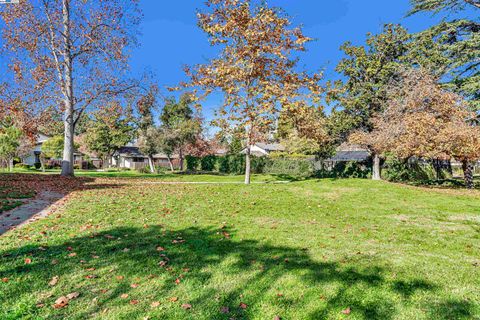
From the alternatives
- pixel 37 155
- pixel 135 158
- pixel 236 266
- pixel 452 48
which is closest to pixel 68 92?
pixel 236 266

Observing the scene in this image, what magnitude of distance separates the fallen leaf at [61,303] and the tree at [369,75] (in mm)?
18900

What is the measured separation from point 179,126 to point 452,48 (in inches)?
1051

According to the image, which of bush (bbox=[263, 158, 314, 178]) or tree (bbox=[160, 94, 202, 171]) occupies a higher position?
tree (bbox=[160, 94, 202, 171])

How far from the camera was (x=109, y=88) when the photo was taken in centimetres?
1778

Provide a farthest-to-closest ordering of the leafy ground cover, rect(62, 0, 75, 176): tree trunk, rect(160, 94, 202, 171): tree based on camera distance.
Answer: rect(160, 94, 202, 171): tree → rect(62, 0, 75, 176): tree trunk → the leafy ground cover

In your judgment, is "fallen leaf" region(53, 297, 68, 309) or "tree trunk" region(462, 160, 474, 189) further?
"tree trunk" region(462, 160, 474, 189)

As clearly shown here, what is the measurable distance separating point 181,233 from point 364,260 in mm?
3317

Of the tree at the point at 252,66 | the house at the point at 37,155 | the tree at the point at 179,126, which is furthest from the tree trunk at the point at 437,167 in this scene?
the house at the point at 37,155

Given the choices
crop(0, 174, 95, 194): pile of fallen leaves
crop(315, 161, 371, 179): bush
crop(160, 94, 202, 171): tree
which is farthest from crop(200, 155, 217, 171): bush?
crop(0, 174, 95, 194): pile of fallen leaves

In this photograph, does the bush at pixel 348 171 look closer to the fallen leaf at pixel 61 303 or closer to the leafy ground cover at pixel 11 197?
the leafy ground cover at pixel 11 197

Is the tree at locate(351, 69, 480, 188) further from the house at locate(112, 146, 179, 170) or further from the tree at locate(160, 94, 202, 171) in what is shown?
the house at locate(112, 146, 179, 170)

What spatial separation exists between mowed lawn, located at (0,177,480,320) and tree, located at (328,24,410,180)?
45.8 feet

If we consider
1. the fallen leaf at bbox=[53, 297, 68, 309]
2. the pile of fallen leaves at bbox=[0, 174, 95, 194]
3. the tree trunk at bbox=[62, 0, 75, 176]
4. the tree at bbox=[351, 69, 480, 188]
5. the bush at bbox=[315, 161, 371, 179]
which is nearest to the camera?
the fallen leaf at bbox=[53, 297, 68, 309]

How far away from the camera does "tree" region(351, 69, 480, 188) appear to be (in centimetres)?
1509
